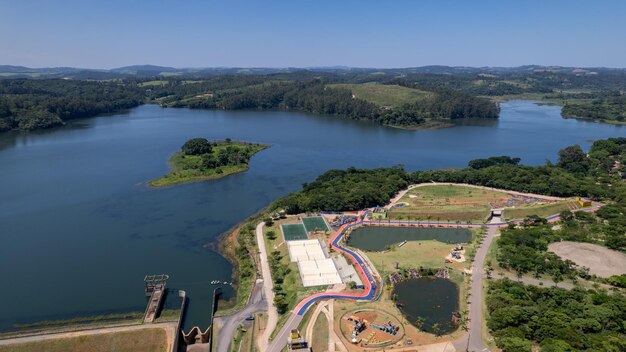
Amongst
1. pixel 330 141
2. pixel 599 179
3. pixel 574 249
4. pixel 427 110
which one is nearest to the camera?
pixel 574 249

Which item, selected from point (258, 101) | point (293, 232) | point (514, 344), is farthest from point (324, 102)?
point (514, 344)

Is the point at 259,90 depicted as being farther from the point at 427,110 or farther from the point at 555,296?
the point at 555,296

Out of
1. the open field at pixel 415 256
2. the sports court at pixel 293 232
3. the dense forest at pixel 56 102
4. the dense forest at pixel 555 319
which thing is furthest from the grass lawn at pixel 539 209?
the dense forest at pixel 56 102

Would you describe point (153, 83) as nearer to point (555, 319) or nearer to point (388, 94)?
point (388, 94)

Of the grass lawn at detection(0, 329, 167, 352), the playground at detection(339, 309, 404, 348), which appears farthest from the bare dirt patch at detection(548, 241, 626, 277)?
the grass lawn at detection(0, 329, 167, 352)

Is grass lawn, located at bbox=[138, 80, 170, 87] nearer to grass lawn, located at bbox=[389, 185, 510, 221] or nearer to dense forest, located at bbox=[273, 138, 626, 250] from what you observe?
dense forest, located at bbox=[273, 138, 626, 250]

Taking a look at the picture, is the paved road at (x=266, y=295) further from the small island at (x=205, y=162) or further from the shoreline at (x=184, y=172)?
the small island at (x=205, y=162)

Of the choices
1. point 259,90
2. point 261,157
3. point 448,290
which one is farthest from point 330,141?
point 259,90
